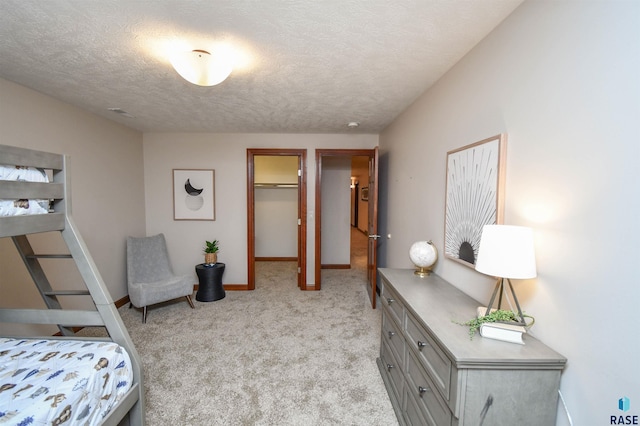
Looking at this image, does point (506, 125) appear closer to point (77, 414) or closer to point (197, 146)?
point (77, 414)

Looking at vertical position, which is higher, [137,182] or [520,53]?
[520,53]

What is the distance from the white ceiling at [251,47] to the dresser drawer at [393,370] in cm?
207

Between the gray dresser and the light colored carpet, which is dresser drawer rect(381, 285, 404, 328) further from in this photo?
the light colored carpet

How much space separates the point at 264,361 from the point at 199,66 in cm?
239

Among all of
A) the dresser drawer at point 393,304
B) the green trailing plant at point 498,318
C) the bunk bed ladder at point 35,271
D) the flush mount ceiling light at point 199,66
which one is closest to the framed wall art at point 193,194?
the bunk bed ladder at point 35,271

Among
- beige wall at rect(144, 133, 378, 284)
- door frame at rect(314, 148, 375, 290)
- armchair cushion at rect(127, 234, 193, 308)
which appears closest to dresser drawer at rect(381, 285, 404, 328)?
door frame at rect(314, 148, 375, 290)

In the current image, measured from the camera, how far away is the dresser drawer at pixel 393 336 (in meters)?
1.82

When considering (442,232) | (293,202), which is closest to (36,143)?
(442,232)

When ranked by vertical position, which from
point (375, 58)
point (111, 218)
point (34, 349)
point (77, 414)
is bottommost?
point (77, 414)

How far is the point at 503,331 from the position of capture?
121 cm

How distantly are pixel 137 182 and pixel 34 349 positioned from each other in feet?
9.53

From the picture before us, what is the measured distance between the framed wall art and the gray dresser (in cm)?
346

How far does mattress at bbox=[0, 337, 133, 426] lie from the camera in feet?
3.86

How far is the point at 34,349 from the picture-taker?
1.61m
